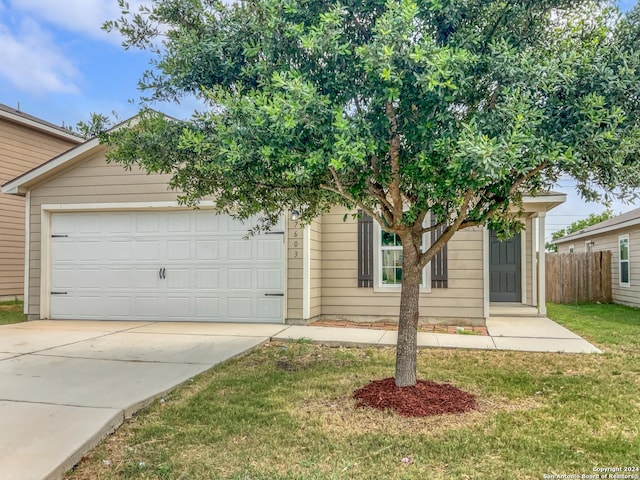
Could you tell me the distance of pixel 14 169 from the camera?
509 inches

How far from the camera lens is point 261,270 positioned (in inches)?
335

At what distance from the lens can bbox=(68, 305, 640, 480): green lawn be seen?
295 centimetres

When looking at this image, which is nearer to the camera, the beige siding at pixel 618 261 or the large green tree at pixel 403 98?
the large green tree at pixel 403 98

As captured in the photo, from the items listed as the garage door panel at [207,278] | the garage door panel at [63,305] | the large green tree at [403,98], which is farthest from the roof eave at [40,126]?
the large green tree at [403,98]

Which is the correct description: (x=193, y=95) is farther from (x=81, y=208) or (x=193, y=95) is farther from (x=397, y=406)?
(x=81, y=208)

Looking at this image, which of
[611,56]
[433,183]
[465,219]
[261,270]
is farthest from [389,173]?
[261,270]

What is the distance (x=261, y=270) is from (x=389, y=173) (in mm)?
4985

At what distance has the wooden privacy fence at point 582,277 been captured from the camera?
44.8 ft

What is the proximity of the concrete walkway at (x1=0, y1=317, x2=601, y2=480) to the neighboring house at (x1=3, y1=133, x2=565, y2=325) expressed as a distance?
1.57ft

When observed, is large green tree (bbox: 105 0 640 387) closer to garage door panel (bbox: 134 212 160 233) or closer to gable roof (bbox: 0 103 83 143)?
garage door panel (bbox: 134 212 160 233)

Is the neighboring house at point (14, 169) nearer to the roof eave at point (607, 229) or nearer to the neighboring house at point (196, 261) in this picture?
the neighboring house at point (196, 261)

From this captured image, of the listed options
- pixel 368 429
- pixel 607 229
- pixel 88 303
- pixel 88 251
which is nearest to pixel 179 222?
pixel 88 251

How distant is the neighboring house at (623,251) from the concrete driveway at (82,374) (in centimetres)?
962

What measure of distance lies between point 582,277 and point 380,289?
802 centimetres
